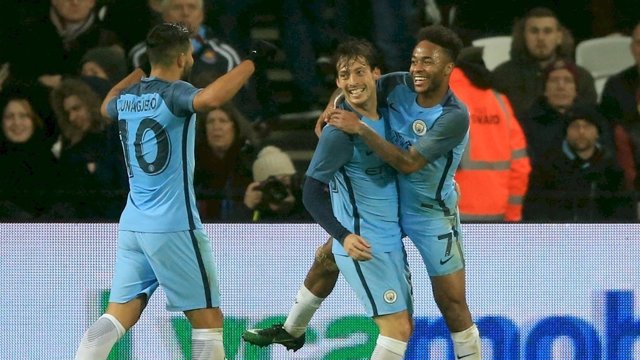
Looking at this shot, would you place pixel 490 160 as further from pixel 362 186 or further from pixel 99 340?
pixel 99 340

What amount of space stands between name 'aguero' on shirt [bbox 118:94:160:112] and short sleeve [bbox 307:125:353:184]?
28.7 inches

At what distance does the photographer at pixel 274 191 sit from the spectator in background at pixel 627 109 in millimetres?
1768

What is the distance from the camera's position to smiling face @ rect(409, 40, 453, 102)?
7152 mm

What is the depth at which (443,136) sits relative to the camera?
7082mm

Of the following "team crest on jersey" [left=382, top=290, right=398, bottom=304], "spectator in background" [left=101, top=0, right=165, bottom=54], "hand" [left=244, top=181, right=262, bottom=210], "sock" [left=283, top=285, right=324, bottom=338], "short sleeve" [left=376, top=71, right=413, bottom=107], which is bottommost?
"sock" [left=283, top=285, right=324, bottom=338]

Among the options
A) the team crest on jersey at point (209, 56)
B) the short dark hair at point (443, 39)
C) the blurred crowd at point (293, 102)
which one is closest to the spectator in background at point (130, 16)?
the blurred crowd at point (293, 102)

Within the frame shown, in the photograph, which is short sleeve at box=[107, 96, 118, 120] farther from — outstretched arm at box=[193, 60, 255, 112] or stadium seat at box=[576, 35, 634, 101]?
stadium seat at box=[576, 35, 634, 101]

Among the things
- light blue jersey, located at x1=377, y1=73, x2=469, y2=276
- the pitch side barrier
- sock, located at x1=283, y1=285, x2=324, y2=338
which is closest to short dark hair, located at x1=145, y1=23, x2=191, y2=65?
light blue jersey, located at x1=377, y1=73, x2=469, y2=276

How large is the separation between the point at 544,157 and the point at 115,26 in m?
2.45

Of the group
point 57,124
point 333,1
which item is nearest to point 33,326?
point 57,124

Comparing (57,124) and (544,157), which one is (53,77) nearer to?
(57,124)

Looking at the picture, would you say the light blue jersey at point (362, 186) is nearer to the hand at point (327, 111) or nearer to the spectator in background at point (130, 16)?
the hand at point (327, 111)

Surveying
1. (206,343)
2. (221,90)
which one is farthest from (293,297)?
(221,90)

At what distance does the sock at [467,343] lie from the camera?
7.42 m
